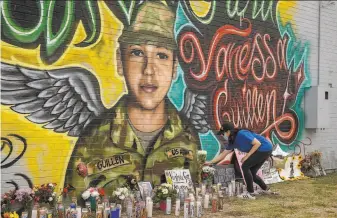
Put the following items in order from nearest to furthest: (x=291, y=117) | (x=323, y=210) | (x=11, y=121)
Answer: (x=11, y=121) < (x=323, y=210) < (x=291, y=117)

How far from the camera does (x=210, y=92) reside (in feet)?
30.9

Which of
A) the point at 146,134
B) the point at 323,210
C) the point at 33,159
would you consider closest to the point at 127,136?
the point at 146,134

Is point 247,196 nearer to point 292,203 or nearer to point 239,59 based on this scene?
point 292,203

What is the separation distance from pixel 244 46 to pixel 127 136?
12.6 feet

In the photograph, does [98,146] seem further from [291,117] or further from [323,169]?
[323,169]

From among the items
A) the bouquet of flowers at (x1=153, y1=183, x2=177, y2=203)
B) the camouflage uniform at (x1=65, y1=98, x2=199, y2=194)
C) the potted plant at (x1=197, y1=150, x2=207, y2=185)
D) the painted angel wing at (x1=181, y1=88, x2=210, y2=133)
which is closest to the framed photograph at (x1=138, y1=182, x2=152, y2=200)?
the bouquet of flowers at (x1=153, y1=183, x2=177, y2=203)

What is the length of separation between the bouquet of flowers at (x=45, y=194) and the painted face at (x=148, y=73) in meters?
2.30

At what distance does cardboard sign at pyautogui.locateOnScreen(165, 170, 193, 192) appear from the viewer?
8039 mm

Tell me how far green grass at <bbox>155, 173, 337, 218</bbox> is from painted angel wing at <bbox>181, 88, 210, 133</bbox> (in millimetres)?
1720

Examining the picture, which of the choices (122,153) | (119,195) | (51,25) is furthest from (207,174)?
(51,25)

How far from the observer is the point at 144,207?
6.65m

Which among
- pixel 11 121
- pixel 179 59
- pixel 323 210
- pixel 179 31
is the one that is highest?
pixel 179 31

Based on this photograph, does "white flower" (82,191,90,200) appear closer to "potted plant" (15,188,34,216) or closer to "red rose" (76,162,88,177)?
"red rose" (76,162,88,177)

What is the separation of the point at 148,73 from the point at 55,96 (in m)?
1.90
